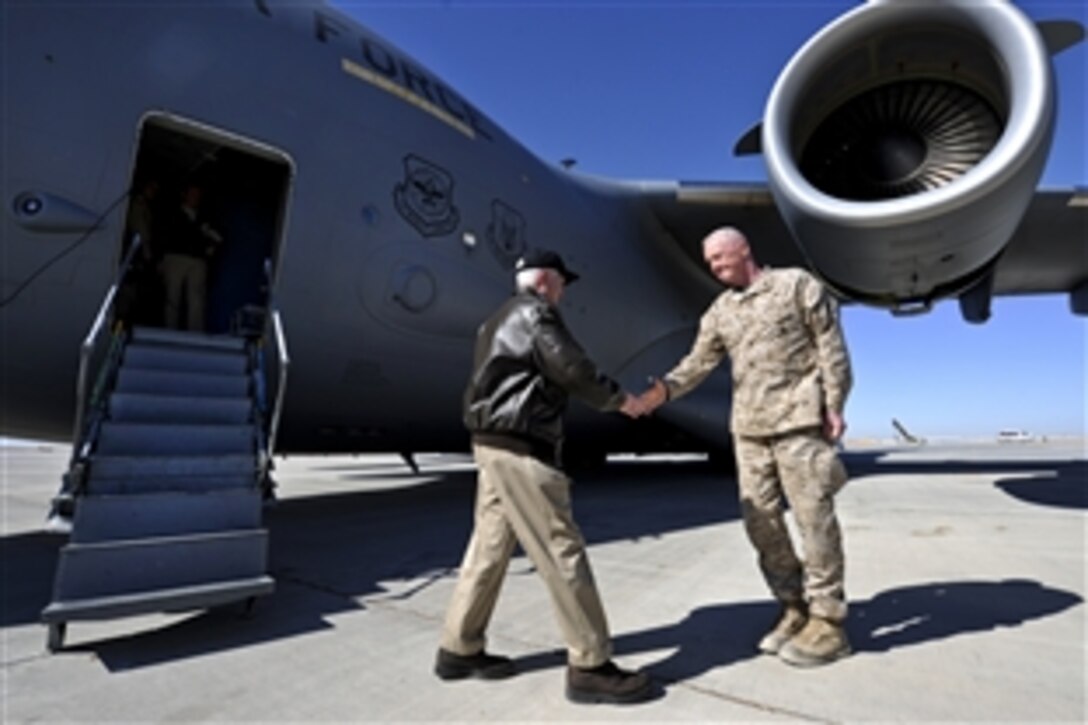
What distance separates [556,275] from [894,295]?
4.12m

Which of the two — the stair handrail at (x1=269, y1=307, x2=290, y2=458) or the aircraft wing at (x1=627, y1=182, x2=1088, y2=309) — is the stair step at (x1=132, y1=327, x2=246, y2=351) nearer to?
the stair handrail at (x1=269, y1=307, x2=290, y2=458)

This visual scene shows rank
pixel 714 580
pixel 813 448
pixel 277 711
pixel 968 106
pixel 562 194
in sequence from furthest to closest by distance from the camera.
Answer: pixel 562 194 < pixel 968 106 < pixel 714 580 < pixel 813 448 < pixel 277 711

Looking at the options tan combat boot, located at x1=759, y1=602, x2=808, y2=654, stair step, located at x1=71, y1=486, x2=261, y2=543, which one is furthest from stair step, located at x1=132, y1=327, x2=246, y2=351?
tan combat boot, located at x1=759, y1=602, x2=808, y2=654

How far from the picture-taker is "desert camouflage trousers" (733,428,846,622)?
2.30 m

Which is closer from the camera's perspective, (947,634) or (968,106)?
(947,634)

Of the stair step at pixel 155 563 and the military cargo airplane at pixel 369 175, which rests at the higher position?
→ the military cargo airplane at pixel 369 175

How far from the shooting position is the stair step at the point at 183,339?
12.3 ft

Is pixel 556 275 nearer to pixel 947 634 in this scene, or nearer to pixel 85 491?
pixel 947 634

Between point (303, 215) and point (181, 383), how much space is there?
4.77 feet

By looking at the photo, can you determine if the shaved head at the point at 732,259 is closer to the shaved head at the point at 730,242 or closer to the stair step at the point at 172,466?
the shaved head at the point at 730,242

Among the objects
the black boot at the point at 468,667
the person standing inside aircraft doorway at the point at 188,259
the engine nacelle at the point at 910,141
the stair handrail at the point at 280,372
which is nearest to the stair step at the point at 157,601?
the stair handrail at the point at 280,372

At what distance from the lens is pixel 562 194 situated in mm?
7430

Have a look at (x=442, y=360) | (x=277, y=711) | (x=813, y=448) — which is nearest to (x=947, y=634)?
(x=813, y=448)

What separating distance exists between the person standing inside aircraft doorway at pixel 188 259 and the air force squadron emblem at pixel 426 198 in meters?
1.74
